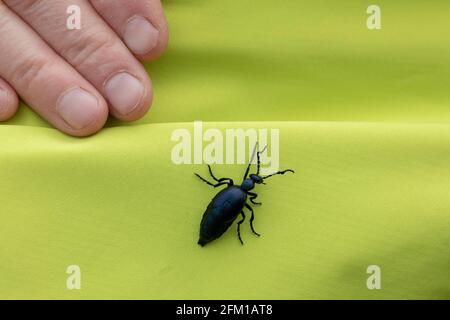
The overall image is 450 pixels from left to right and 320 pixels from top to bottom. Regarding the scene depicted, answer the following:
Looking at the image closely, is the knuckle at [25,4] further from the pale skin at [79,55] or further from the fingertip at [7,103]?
the fingertip at [7,103]

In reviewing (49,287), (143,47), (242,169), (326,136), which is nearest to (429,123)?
(326,136)

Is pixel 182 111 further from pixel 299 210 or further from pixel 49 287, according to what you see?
pixel 49 287

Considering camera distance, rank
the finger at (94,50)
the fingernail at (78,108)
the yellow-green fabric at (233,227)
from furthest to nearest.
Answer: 1. the finger at (94,50)
2. the fingernail at (78,108)
3. the yellow-green fabric at (233,227)

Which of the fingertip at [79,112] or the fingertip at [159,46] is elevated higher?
the fingertip at [159,46]

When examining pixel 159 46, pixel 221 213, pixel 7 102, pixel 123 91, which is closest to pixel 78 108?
pixel 123 91

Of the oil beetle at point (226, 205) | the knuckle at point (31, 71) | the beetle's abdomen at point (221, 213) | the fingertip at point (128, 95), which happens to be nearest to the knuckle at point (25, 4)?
the knuckle at point (31, 71)

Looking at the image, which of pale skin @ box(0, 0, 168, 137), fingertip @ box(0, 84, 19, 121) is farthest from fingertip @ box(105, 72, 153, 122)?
fingertip @ box(0, 84, 19, 121)

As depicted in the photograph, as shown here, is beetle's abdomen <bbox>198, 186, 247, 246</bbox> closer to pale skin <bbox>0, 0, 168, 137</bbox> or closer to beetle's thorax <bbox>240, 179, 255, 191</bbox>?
beetle's thorax <bbox>240, 179, 255, 191</bbox>
